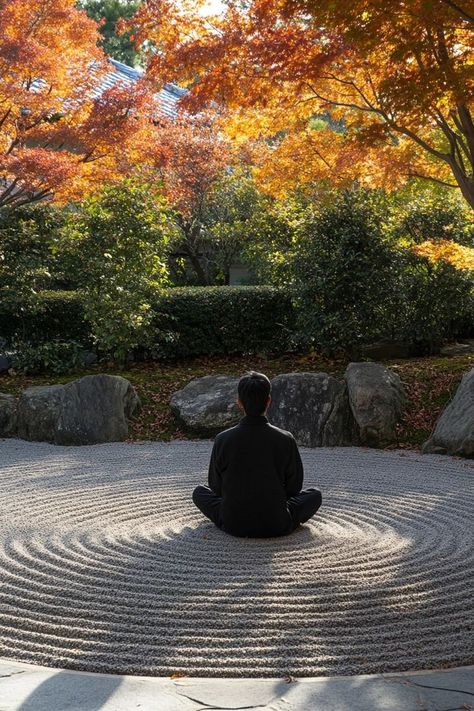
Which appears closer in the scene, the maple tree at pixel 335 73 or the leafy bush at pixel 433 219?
the maple tree at pixel 335 73

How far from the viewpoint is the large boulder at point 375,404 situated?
9805mm

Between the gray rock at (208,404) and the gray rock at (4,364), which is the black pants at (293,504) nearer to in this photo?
the gray rock at (208,404)

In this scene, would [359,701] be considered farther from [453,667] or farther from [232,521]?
[232,521]

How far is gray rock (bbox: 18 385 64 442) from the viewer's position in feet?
34.5

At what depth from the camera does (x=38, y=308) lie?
13172mm

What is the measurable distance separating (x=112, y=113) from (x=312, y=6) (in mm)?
4569

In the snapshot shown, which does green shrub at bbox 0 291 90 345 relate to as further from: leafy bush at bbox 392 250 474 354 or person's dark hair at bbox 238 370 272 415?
person's dark hair at bbox 238 370 272 415

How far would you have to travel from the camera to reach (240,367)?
13070 millimetres

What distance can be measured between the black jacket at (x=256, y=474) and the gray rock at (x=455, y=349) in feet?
25.9

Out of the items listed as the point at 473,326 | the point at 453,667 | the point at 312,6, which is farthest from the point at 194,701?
the point at 473,326

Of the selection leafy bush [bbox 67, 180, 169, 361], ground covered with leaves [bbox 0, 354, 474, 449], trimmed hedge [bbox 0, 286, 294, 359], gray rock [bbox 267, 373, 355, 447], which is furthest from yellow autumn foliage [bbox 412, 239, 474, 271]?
leafy bush [bbox 67, 180, 169, 361]

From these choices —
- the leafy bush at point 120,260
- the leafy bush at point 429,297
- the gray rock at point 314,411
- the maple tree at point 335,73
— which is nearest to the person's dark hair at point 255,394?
the maple tree at point 335,73

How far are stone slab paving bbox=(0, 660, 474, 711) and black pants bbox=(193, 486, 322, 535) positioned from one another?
2.28 meters

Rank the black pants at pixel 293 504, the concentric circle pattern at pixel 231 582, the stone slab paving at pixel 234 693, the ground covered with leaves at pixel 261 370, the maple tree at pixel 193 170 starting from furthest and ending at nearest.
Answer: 1. the maple tree at pixel 193 170
2. the ground covered with leaves at pixel 261 370
3. the black pants at pixel 293 504
4. the concentric circle pattern at pixel 231 582
5. the stone slab paving at pixel 234 693
